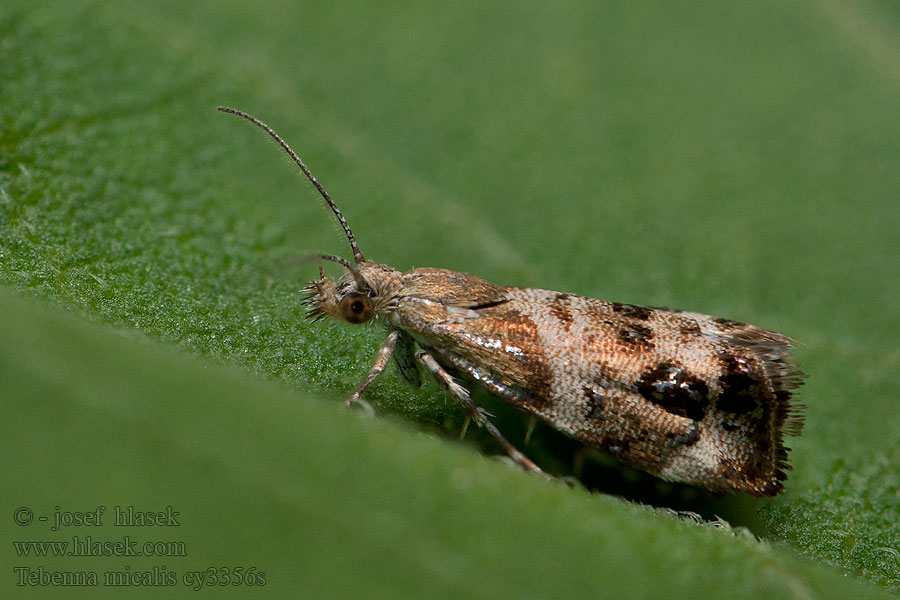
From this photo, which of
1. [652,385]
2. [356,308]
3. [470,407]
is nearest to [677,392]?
[652,385]

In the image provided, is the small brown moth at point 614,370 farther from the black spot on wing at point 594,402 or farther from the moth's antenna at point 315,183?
the moth's antenna at point 315,183

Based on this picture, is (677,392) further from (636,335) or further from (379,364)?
(379,364)

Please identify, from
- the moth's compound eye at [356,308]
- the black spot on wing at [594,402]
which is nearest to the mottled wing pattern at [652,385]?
the black spot on wing at [594,402]

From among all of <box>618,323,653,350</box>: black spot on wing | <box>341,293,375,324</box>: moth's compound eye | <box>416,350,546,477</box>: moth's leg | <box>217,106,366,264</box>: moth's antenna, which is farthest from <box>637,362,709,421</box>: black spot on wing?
<box>217,106,366,264</box>: moth's antenna

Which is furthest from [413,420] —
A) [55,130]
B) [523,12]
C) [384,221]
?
[523,12]

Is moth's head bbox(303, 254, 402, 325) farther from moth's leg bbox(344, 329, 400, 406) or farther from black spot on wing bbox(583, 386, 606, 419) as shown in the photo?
black spot on wing bbox(583, 386, 606, 419)

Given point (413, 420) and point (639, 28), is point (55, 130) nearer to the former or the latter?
point (413, 420)

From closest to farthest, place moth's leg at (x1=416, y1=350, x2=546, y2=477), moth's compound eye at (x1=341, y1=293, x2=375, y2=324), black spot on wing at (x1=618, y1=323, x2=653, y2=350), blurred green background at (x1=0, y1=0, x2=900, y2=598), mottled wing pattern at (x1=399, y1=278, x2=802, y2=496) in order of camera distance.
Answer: blurred green background at (x1=0, y1=0, x2=900, y2=598) < moth's leg at (x1=416, y1=350, x2=546, y2=477) < mottled wing pattern at (x1=399, y1=278, x2=802, y2=496) < black spot on wing at (x1=618, y1=323, x2=653, y2=350) < moth's compound eye at (x1=341, y1=293, x2=375, y2=324)
